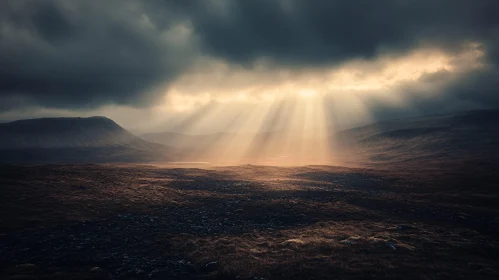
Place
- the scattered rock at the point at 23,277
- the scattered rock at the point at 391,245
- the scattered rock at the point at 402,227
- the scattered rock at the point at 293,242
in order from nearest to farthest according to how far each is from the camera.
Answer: the scattered rock at the point at 23,277
the scattered rock at the point at 391,245
the scattered rock at the point at 293,242
the scattered rock at the point at 402,227

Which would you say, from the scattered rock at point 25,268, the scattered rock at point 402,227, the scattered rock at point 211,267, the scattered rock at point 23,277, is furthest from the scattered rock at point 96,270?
the scattered rock at point 402,227

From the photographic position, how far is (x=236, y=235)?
24656mm

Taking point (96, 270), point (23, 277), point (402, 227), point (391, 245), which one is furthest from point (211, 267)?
A: point (402, 227)

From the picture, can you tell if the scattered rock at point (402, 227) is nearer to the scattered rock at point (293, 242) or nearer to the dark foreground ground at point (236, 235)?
the dark foreground ground at point (236, 235)

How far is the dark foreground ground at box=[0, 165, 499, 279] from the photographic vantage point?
17609 millimetres

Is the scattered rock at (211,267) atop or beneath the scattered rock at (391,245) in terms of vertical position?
beneath

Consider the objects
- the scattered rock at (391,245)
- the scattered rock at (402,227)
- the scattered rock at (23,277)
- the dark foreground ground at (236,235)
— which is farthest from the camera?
the scattered rock at (402,227)

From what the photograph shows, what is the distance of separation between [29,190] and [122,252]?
25.5 metres

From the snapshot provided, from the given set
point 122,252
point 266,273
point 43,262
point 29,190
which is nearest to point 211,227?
point 122,252

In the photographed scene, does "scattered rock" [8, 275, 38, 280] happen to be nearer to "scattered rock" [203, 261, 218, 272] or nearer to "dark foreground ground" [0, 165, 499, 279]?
"dark foreground ground" [0, 165, 499, 279]

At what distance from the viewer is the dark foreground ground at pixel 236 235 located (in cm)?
1761

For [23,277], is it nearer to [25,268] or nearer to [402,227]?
[25,268]

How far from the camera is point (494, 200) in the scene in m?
39.9

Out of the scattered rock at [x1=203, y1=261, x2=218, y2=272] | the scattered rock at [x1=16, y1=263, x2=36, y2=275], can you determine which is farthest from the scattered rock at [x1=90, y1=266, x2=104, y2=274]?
the scattered rock at [x1=203, y1=261, x2=218, y2=272]
